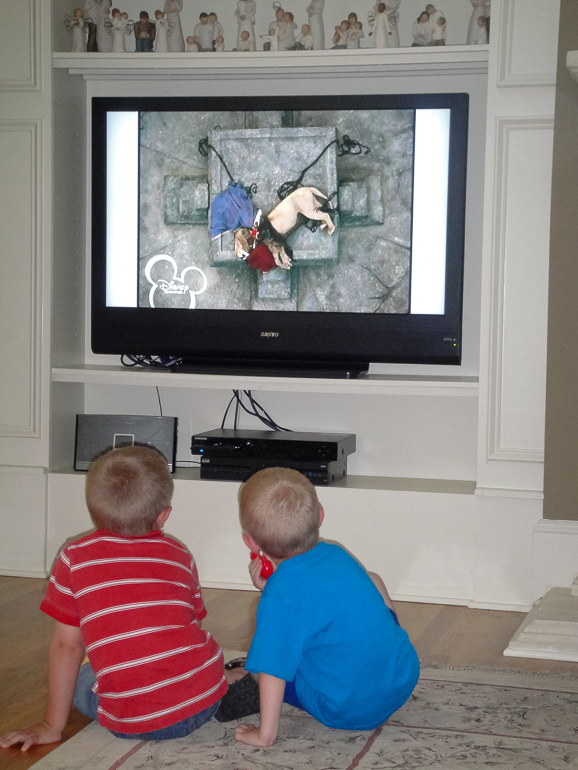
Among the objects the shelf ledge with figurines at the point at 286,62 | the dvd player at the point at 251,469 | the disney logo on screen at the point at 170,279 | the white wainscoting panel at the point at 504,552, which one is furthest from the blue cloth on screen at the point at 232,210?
the white wainscoting panel at the point at 504,552

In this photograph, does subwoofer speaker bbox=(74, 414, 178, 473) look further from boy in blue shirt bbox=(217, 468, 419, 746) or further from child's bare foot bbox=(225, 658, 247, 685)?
boy in blue shirt bbox=(217, 468, 419, 746)

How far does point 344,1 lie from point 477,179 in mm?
877

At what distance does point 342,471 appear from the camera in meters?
3.16

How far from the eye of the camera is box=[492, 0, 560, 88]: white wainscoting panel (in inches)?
109

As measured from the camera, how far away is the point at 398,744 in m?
1.79

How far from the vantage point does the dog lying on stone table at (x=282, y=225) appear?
3064 mm

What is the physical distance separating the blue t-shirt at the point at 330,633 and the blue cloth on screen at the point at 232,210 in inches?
67.8

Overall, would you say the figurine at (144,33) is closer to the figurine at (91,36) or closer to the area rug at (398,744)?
the figurine at (91,36)

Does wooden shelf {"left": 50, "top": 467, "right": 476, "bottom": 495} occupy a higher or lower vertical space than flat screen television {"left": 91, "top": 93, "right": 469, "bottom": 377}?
lower

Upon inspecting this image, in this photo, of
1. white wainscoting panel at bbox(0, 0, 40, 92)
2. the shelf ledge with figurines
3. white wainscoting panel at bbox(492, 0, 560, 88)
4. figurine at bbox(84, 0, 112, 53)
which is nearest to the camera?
white wainscoting panel at bbox(492, 0, 560, 88)

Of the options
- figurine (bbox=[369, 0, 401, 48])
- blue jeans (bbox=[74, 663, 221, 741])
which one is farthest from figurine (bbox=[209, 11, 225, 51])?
blue jeans (bbox=[74, 663, 221, 741])

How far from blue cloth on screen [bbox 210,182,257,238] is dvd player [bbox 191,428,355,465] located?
2.55 feet

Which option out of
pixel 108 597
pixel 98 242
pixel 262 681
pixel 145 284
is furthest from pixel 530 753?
pixel 98 242

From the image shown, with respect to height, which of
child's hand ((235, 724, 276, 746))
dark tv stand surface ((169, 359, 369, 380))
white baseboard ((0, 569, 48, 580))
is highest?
dark tv stand surface ((169, 359, 369, 380))
